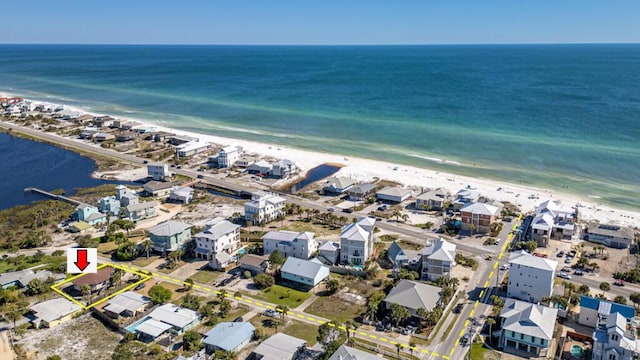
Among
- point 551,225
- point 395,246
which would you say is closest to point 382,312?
point 395,246

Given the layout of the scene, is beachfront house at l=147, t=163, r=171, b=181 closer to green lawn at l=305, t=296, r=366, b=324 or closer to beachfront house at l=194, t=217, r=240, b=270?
beachfront house at l=194, t=217, r=240, b=270

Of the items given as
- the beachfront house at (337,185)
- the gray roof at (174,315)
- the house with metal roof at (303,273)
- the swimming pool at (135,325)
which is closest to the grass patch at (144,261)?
the gray roof at (174,315)

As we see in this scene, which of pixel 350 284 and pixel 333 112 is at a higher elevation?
pixel 333 112

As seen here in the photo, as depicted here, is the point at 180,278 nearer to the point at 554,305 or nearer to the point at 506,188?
the point at 554,305

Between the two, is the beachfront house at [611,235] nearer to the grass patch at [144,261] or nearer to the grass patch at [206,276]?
the grass patch at [206,276]

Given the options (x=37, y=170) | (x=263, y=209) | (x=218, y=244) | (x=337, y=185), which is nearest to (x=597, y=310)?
(x=218, y=244)

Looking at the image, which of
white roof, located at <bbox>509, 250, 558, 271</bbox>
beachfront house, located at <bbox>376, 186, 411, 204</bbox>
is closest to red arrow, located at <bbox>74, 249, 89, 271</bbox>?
beachfront house, located at <bbox>376, 186, 411, 204</bbox>

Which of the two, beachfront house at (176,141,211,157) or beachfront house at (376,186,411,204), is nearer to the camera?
beachfront house at (376,186,411,204)
